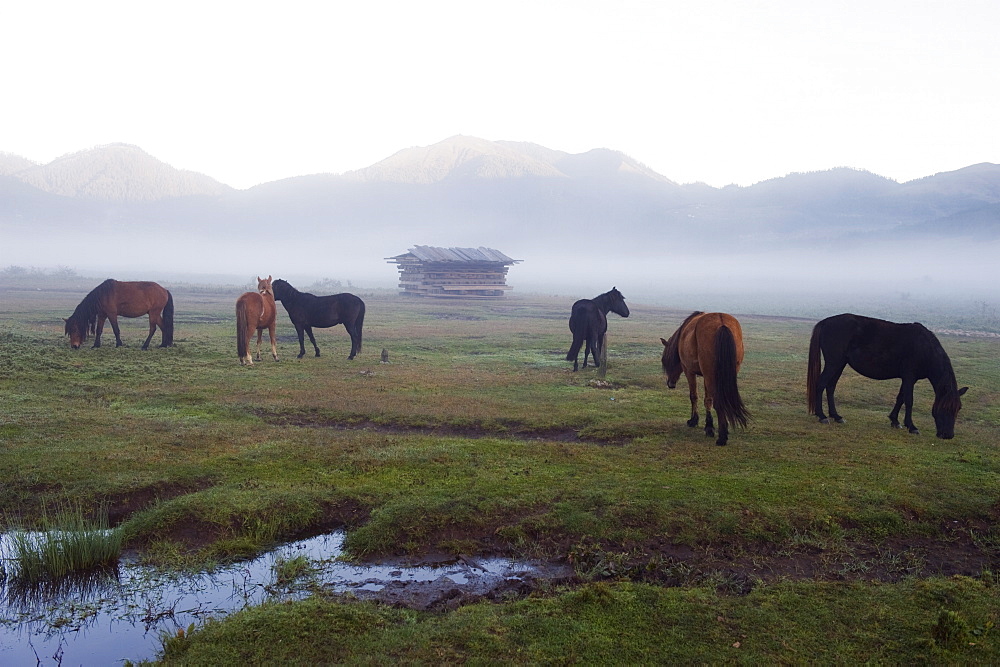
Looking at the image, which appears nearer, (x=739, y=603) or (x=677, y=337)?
(x=739, y=603)

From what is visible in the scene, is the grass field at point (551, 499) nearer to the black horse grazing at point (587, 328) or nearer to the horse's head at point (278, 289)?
the black horse grazing at point (587, 328)

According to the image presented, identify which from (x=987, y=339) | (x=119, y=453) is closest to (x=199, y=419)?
(x=119, y=453)

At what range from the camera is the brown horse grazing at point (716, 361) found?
9305 mm

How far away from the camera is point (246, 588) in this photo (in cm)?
545

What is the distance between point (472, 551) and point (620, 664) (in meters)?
2.18

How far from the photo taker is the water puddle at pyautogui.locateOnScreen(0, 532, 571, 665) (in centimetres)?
466

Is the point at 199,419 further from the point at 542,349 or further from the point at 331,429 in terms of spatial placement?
the point at 542,349

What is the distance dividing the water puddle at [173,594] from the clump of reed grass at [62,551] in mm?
120

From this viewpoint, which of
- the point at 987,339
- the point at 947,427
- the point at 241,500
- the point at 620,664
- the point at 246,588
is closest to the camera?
the point at 620,664

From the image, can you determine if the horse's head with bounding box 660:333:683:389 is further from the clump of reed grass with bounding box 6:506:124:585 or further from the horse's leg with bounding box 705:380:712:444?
the clump of reed grass with bounding box 6:506:124:585

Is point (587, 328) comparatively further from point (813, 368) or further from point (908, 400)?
point (908, 400)

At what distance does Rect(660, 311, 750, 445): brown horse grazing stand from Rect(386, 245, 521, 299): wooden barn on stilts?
4409 cm

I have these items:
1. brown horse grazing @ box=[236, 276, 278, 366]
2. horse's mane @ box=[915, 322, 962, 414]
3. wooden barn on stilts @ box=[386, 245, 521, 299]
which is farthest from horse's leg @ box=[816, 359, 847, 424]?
wooden barn on stilts @ box=[386, 245, 521, 299]

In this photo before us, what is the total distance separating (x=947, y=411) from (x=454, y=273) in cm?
4699
